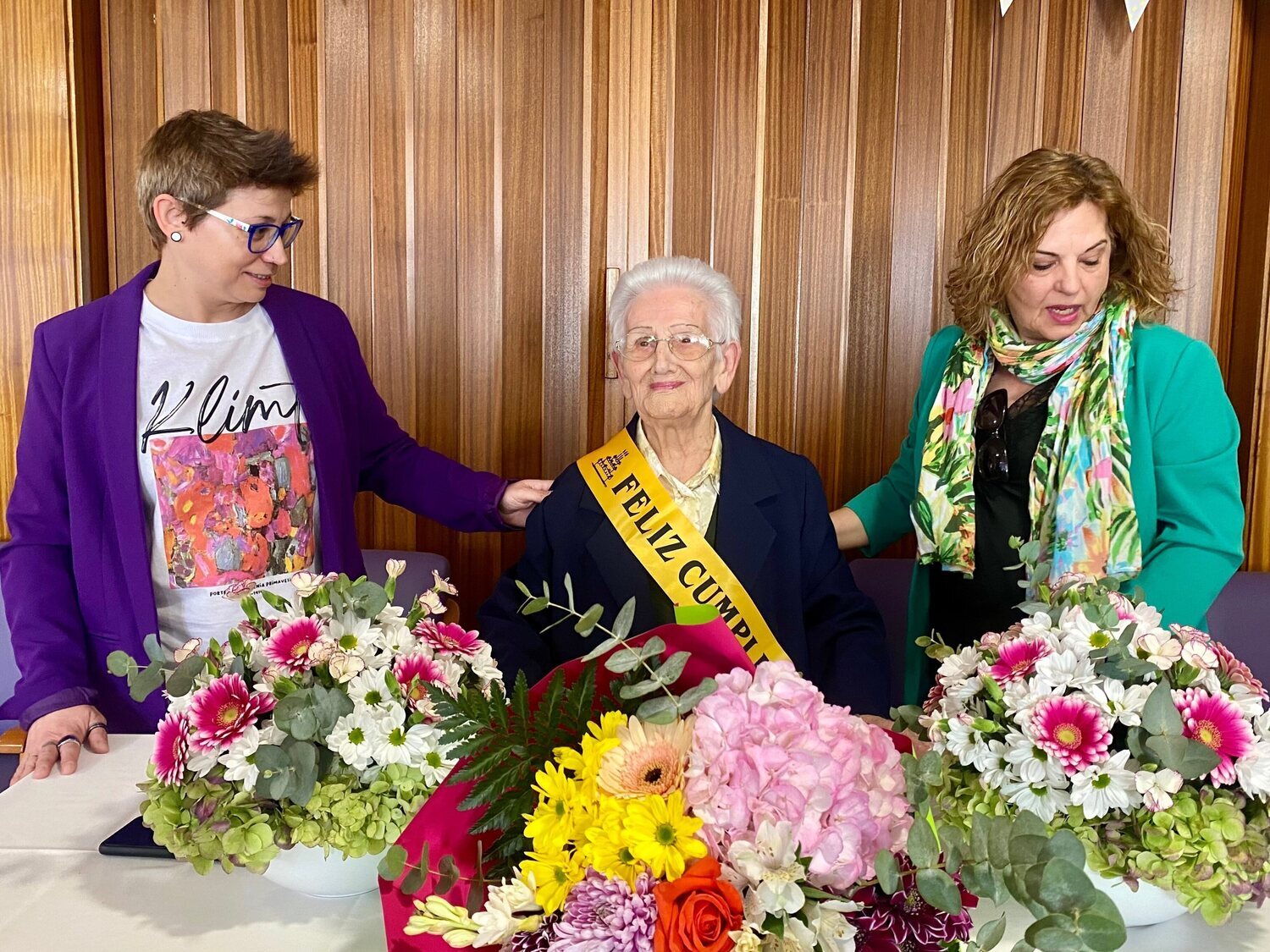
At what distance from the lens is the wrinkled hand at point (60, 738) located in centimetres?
129

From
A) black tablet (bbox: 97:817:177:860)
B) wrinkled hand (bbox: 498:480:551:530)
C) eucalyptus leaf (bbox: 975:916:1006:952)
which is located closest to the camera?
eucalyptus leaf (bbox: 975:916:1006:952)

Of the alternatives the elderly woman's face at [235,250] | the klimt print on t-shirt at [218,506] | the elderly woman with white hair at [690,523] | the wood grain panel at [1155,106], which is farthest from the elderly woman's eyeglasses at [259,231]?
the wood grain panel at [1155,106]

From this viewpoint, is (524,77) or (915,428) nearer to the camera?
(915,428)

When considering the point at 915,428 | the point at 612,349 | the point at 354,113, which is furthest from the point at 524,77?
the point at 915,428

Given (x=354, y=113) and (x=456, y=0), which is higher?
(x=456, y=0)

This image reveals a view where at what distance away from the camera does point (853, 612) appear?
5.83 feet

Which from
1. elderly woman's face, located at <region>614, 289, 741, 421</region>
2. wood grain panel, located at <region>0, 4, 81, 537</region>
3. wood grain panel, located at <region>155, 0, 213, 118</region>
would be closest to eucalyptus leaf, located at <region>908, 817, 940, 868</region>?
elderly woman's face, located at <region>614, 289, 741, 421</region>

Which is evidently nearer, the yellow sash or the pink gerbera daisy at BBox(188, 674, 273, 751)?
the pink gerbera daisy at BBox(188, 674, 273, 751)

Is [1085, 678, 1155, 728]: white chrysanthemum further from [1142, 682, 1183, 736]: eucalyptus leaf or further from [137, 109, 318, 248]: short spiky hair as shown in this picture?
[137, 109, 318, 248]: short spiky hair

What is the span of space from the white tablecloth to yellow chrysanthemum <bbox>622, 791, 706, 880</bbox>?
0.37 m

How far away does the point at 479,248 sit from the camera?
2.86 metres

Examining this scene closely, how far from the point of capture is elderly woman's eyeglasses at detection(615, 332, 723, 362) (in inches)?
69.4

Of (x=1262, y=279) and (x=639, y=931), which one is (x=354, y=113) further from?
(x=639, y=931)

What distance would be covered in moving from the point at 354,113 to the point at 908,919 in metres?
2.62
